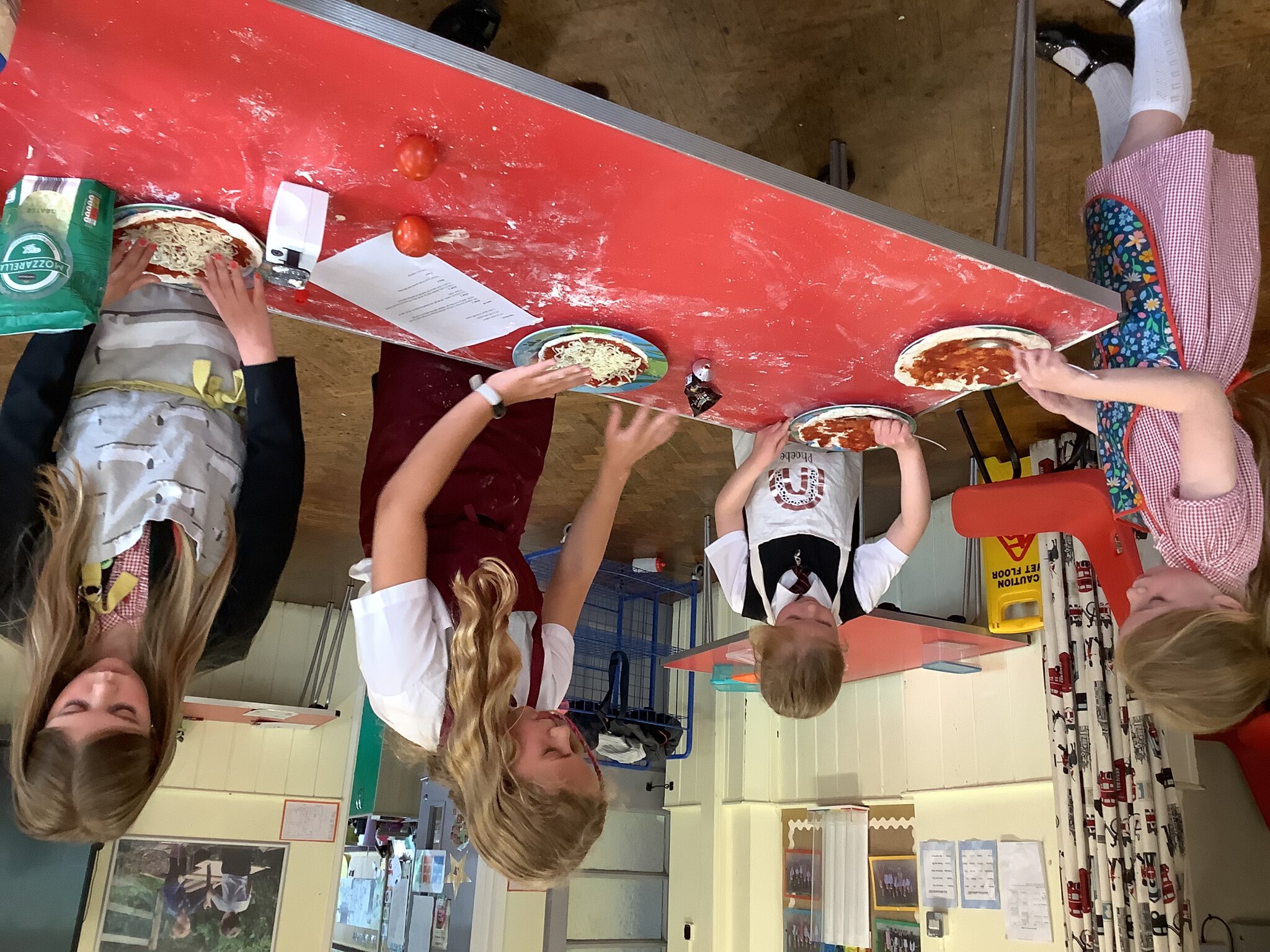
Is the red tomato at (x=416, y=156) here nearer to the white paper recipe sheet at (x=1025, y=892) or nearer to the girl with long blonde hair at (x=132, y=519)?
the girl with long blonde hair at (x=132, y=519)

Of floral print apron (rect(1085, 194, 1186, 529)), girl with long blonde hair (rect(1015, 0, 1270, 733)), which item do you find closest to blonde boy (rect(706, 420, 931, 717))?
floral print apron (rect(1085, 194, 1186, 529))

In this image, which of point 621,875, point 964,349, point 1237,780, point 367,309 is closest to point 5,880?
point 621,875

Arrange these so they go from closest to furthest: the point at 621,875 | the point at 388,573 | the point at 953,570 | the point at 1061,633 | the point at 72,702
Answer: the point at 72,702 < the point at 388,573 < the point at 1061,633 < the point at 953,570 < the point at 621,875

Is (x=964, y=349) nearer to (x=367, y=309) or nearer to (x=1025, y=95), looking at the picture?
(x=1025, y=95)

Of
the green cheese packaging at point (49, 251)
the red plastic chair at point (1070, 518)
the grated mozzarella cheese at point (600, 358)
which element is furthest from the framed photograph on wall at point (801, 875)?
the green cheese packaging at point (49, 251)

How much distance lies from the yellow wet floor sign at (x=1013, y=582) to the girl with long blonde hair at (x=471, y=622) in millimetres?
1735

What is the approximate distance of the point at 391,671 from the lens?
4.40 feet

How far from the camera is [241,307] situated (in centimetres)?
136

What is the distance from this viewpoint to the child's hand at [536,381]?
146 cm

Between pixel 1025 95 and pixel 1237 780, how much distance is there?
218 cm

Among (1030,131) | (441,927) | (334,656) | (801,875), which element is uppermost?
(1030,131)

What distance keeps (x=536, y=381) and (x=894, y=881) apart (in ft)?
8.39

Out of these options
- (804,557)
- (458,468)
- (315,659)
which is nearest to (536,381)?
(458,468)

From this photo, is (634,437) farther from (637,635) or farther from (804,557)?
(637,635)
